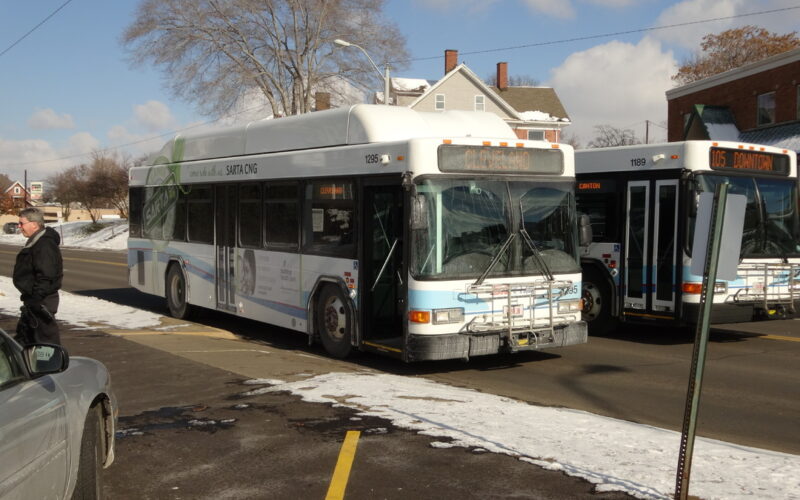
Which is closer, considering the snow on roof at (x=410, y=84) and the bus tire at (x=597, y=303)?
the bus tire at (x=597, y=303)

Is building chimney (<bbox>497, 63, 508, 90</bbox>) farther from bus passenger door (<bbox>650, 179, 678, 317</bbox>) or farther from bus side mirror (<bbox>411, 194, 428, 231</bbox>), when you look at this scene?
bus side mirror (<bbox>411, 194, 428, 231</bbox>)

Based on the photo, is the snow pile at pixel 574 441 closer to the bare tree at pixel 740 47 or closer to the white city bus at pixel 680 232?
the white city bus at pixel 680 232

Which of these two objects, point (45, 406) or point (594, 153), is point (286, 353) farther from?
point (45, 406)

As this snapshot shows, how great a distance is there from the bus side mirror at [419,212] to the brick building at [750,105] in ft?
79.7

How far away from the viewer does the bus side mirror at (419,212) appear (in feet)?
31.2

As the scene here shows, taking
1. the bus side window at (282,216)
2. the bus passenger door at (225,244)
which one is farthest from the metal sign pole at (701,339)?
the bus passenger door at (225,244)

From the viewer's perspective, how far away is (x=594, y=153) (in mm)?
13875

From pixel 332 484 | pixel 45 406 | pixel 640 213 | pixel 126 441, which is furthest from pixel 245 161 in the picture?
pixel 45 406

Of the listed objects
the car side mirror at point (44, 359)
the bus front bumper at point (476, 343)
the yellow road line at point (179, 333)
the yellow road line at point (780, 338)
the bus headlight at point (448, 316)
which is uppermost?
the car side mirror at point (44, 359)

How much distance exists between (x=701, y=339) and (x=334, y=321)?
23.4 feet

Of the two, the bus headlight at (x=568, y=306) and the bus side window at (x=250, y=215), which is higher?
the bus side window at (x=250, y=215)

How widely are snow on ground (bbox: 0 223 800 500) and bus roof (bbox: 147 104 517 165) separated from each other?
3.23 meters

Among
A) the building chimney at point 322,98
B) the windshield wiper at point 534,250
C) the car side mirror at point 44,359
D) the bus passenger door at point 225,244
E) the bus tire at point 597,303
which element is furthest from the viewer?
the building chimney at point 322,98

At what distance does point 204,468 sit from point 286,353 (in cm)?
585
